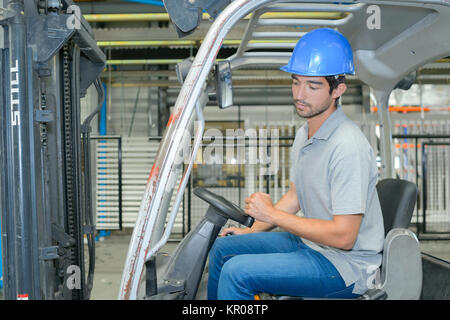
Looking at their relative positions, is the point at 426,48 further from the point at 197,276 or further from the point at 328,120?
the point at 197,276

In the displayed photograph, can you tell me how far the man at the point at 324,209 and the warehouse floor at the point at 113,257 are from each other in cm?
340

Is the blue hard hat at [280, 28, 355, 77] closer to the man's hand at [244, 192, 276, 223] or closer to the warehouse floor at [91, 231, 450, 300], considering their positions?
the man's hand at [244, 192, 276, 223]

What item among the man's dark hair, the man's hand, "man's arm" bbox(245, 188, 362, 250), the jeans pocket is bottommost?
the jeans pocket

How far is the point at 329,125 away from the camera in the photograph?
2299 millimetres

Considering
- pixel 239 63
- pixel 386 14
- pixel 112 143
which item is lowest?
pixel 112 143

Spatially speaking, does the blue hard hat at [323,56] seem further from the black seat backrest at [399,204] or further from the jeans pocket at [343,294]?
the jeans pocket at [343,294]

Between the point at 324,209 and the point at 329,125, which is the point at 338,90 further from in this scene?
the point at 324,209

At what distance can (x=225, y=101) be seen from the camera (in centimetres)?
208

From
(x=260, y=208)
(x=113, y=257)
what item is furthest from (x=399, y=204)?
(x=113, y=257)

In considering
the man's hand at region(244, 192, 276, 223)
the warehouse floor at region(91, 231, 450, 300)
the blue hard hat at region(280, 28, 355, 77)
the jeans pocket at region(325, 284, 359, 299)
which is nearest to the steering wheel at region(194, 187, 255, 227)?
the man's hand at region(244, 192, 276, 223)

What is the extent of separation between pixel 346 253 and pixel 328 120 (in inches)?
27.5

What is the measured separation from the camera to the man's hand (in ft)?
7.11

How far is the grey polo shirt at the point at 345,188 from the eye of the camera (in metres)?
2.06

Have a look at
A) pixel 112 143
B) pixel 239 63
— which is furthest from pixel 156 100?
pixel 239 63
